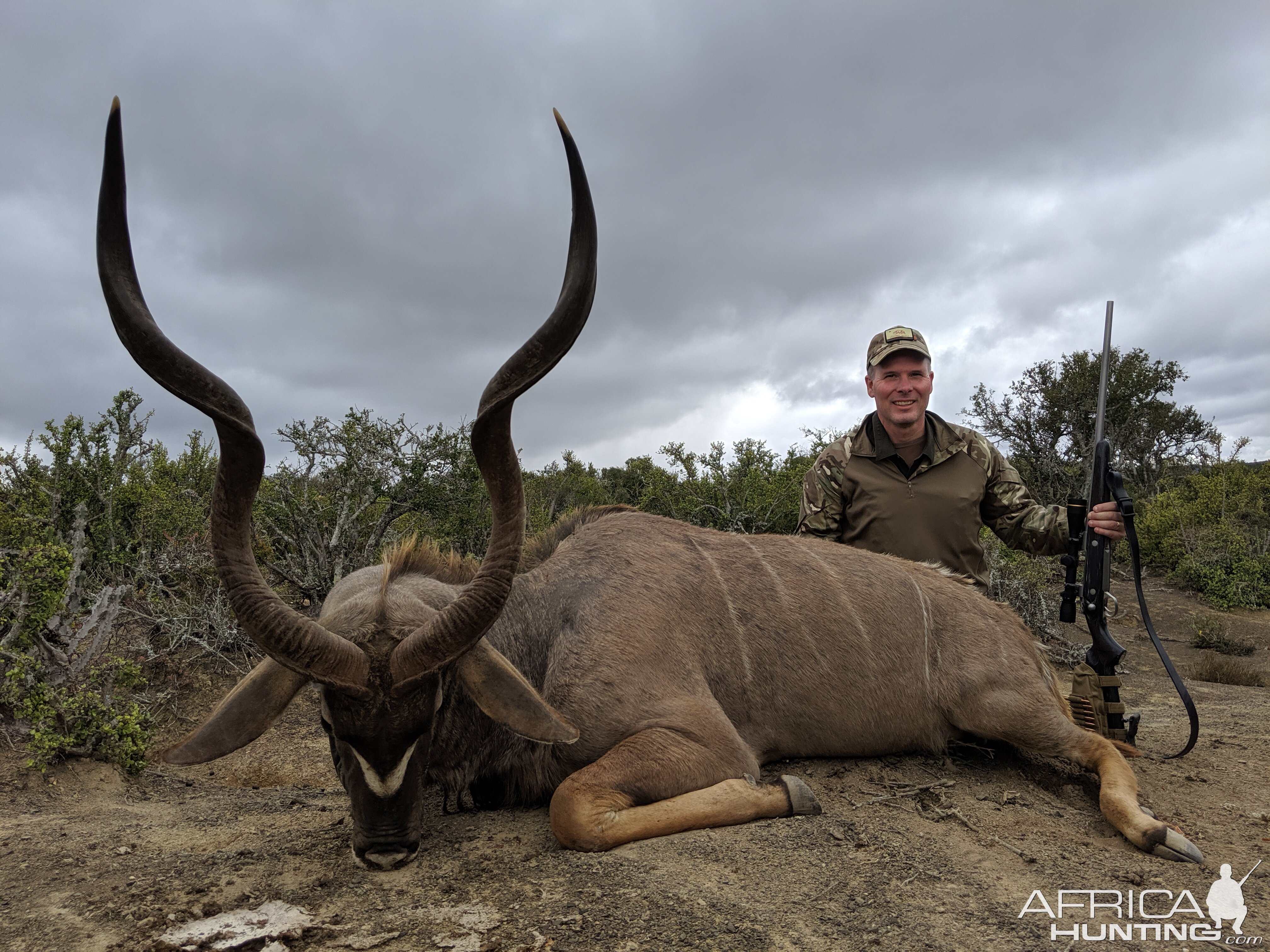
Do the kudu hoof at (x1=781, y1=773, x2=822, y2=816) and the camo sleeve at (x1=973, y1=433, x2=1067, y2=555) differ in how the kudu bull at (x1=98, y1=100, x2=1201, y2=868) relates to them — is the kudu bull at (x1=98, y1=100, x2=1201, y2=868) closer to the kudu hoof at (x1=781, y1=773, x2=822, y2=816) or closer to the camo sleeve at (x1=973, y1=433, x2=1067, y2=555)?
the kudu hoof at (x1=781, y1=773, x2=822, y2=816)

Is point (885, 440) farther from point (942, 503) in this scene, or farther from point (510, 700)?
point (510, 700)

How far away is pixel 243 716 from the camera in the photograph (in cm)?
328

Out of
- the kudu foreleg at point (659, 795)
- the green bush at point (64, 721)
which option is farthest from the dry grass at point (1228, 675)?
the green bush at point (64, 721)

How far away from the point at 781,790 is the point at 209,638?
6.07m

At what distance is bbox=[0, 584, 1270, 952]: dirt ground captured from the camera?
2494 millimetres

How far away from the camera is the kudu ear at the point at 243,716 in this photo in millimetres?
3203

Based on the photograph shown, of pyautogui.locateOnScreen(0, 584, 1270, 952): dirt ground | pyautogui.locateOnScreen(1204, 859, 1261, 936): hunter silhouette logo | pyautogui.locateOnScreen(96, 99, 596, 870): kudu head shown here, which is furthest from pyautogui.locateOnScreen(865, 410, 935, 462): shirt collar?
pyautogui.locateOnScreen(96, 99, 596, 870): kudu head

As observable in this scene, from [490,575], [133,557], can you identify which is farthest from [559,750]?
[133,557]

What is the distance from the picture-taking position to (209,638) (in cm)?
742

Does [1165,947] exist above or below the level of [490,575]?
below

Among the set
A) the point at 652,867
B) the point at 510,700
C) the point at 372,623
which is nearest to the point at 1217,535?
the point at 652,867

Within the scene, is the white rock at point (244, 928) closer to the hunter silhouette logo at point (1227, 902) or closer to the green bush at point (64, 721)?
the green bush at point (64, 721)

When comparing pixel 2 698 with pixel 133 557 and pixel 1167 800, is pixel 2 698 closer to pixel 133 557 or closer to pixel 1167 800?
pixel 133 557

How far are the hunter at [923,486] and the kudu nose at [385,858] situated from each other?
440cm
